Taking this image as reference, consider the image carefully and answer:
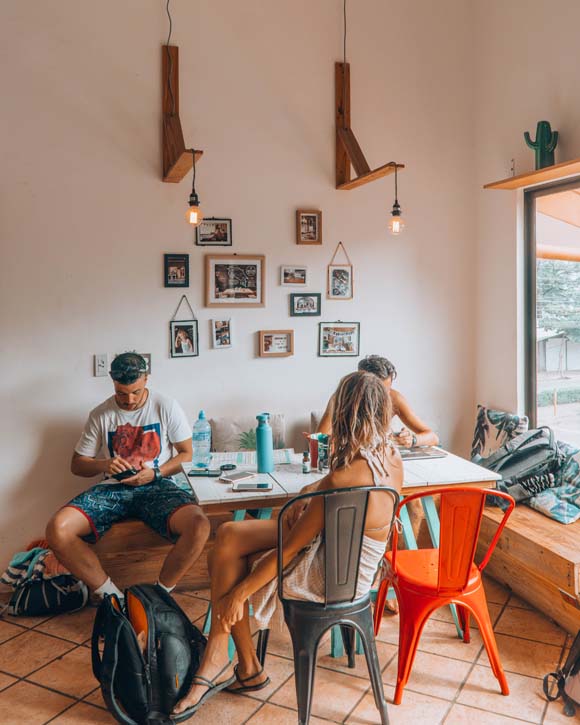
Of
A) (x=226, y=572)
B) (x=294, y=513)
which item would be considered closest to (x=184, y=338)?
(x=294, y=513)

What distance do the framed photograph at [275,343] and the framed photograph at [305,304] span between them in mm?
127

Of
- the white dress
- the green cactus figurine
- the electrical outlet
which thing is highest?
the green cactus figurine

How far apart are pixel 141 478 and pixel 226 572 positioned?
940mm

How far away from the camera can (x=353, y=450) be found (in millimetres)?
2135

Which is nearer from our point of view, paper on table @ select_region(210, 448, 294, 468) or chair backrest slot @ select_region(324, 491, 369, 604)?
chair backrest slot @ select_region(324, 491, 369, 604)

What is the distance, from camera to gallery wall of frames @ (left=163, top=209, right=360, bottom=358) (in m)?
3.67

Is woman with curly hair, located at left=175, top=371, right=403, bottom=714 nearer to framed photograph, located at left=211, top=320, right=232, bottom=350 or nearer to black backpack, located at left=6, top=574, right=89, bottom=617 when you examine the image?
black backpack, located at left=6, top=574, right=89, bottom=617

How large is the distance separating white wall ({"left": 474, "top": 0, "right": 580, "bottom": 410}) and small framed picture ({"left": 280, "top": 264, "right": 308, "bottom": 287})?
3.97 feet

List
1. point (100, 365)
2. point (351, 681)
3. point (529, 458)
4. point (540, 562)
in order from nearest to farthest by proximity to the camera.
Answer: point (351, 681)
point (540, 562)
point (529, 458)
point (100, 365)

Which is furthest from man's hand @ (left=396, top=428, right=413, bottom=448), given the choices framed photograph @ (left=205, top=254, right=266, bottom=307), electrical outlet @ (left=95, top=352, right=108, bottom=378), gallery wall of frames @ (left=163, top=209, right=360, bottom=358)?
electrical outlet @ (left=95, top=352, right=108, bottom=378)

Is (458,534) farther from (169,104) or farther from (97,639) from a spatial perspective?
(169,104)

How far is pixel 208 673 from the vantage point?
7.39ft

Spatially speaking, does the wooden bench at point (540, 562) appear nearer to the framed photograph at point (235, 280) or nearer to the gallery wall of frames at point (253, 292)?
the gallery wall of frames at point (253, 292)

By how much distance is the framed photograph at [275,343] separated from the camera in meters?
3.83
